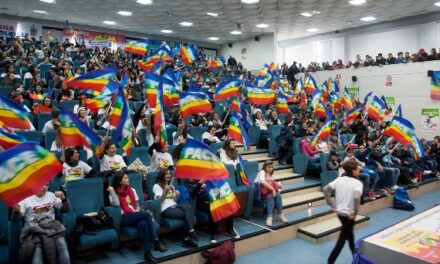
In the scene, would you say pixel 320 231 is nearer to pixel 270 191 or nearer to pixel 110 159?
pixel 270 191

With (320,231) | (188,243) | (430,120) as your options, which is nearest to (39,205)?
(188,243)

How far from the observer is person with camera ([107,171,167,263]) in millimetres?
5121

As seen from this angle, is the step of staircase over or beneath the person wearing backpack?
beneath

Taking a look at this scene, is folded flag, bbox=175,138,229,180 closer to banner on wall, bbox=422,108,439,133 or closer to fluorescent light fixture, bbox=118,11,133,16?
banner on wall, bbox=422,108,439,133

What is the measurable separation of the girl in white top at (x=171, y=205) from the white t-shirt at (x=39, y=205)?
1.49 m

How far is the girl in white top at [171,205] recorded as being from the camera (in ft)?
18.6

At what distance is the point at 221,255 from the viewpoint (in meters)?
5.33

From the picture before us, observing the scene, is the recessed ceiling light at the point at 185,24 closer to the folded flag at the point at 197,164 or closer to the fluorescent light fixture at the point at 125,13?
the fluorescent light fixture at the point at 125,13

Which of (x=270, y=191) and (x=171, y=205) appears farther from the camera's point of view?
(x=270, y=191)

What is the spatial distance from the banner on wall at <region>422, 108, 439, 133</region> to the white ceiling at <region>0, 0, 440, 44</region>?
4977 millimetres

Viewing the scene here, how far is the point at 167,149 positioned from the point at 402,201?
6.11 m

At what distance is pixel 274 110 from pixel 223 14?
28.4 ft

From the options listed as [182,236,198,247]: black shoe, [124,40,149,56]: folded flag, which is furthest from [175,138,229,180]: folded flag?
[124,40,149,56]: folded flag

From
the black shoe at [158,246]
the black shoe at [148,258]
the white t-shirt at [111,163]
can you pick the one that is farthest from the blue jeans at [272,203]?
the white t-shirt at [111,163]
